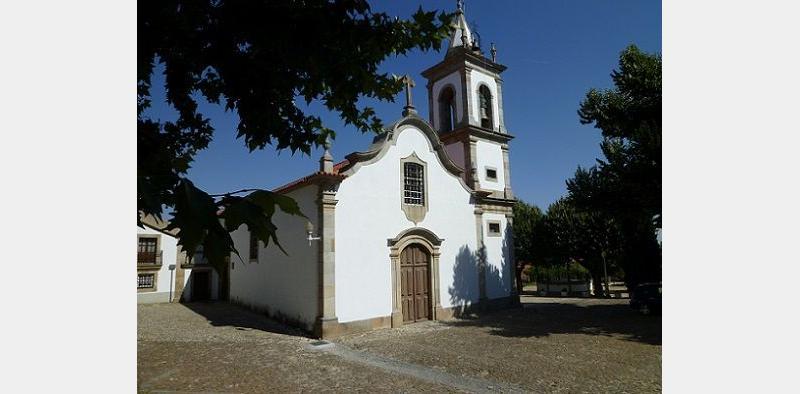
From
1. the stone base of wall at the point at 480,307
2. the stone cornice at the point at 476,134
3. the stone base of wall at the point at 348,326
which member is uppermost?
the stone cornice at the point at 476,134

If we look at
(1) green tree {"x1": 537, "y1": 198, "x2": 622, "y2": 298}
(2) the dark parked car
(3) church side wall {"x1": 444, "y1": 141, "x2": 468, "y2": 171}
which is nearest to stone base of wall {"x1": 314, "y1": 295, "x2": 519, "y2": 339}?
(2) the dark parked car

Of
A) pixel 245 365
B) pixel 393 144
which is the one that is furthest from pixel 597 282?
pixel 245 365

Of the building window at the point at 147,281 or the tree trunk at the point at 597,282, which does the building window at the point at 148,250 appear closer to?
the building window at the point at 147,281

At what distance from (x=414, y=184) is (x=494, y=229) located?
14.6 feet

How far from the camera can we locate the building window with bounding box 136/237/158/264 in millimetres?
19594

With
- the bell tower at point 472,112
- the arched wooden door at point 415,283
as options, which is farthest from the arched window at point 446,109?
the arched wooden door at point 415,283

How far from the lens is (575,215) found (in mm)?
24969

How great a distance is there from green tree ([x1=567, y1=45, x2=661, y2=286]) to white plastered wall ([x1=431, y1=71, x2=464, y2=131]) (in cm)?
487

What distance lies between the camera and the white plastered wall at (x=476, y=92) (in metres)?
16.9

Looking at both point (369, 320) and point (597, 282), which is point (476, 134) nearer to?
point (369, 320)

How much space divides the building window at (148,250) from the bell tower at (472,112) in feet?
48.5

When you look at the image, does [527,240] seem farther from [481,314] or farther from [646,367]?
[646,367]

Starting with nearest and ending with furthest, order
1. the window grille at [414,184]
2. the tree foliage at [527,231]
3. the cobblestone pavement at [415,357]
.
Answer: the cobblestone pavement at [415,357], the window grille at [414,184], the tree foliage at [527,231]
